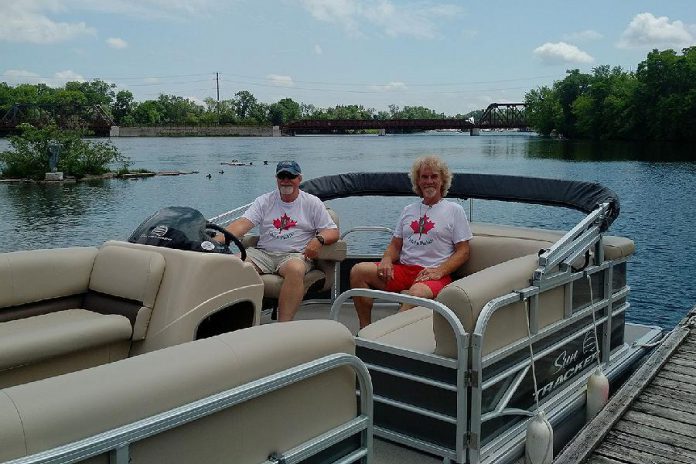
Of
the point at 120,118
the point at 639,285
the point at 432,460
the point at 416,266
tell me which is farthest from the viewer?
the point at 120,118

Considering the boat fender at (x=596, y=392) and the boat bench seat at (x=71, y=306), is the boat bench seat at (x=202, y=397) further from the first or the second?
the boat fender at (x=596, y=392)

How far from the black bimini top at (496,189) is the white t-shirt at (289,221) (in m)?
1.05

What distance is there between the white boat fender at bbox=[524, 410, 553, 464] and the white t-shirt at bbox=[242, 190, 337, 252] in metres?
2.10

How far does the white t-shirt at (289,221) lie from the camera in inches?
188

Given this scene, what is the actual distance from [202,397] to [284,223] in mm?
3077

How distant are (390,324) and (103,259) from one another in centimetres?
149

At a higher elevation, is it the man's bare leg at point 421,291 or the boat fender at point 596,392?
the man's bare leg at point 421,291

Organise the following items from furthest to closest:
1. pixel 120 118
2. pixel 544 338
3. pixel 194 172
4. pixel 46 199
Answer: pixel 120 118
pixel 194 172
pixel 46 199
pixel 544 338

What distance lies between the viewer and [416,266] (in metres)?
4.28

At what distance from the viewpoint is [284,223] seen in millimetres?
4801

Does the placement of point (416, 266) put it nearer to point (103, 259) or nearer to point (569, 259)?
point (569, 259)

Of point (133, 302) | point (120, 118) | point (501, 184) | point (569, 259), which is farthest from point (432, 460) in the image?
point (120, 118)

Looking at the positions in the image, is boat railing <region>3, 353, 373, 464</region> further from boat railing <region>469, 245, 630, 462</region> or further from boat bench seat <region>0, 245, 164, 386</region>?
boat bench seat <region>0, 245, 164, 386</region>

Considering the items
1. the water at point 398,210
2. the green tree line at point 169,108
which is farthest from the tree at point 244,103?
the water at point 398,210
